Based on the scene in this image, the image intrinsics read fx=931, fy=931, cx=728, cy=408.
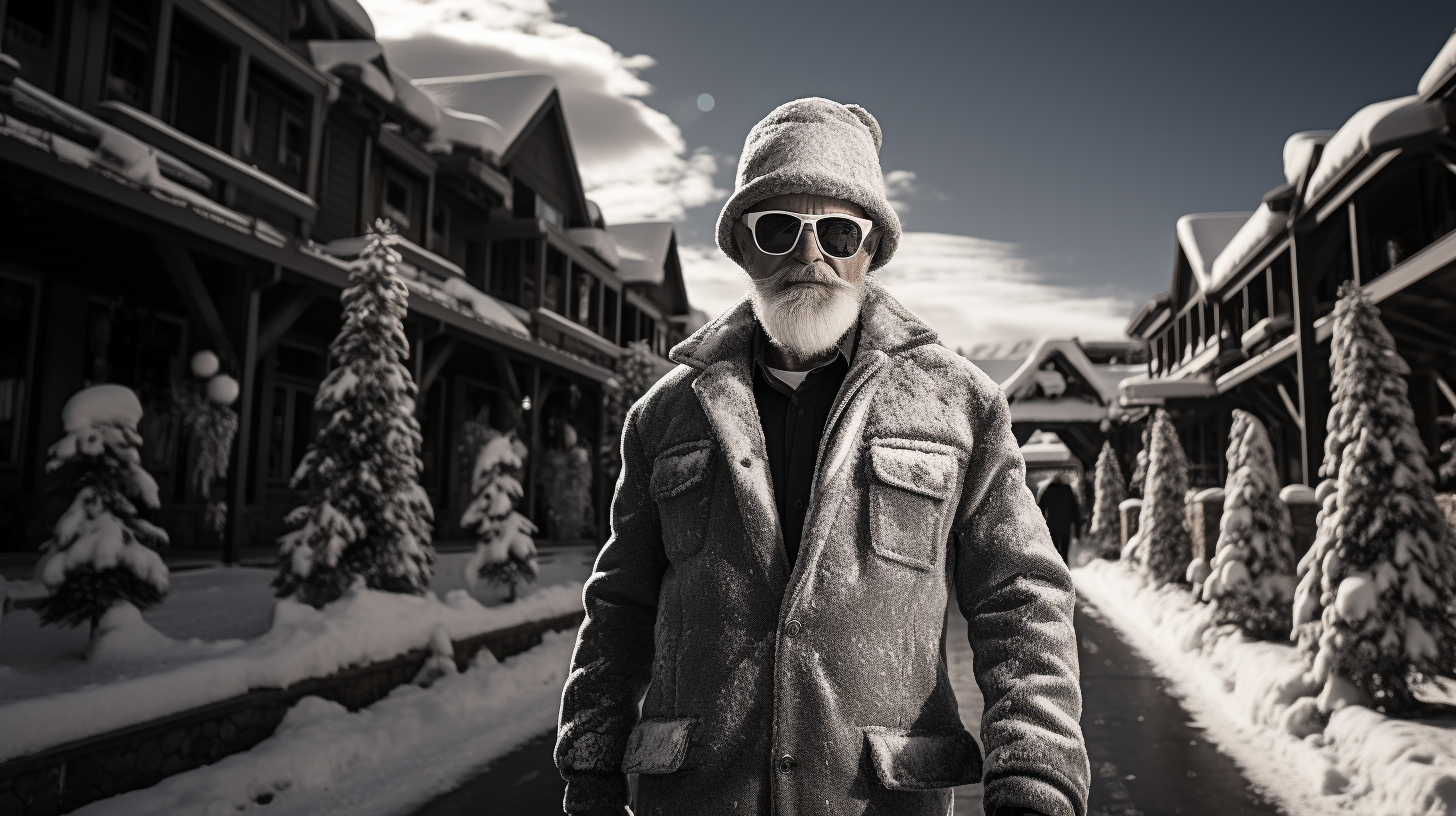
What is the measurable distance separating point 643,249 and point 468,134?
47.1ft

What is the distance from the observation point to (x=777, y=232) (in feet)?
7.82

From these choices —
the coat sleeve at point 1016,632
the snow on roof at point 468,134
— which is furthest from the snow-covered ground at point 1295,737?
the snow on roof at point 468,134

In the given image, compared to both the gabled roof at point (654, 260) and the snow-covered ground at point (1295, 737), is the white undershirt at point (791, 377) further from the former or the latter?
the gabled roof at point (654, 260)

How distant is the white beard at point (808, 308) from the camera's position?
2.31 m

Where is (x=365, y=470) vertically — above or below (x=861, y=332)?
below

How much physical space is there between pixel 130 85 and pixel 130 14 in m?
0.92

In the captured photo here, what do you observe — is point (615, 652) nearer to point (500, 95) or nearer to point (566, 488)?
point (566, 488)

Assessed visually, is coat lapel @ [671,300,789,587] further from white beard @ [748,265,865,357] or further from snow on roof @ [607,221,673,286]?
snow on roof @ [607,221,673,286]

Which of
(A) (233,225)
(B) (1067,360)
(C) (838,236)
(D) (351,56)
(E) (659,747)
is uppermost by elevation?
(D) (351,56)

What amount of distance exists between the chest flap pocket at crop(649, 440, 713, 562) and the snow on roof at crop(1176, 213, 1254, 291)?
24.1m

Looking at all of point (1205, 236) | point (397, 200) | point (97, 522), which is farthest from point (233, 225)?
point (1205, 236)

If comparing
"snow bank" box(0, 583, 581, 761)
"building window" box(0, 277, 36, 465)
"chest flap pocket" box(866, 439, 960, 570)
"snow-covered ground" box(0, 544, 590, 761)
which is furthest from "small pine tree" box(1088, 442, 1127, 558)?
"chest flap pocket" box(866, 439, 960, 570)

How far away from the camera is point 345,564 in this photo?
8.68 metres

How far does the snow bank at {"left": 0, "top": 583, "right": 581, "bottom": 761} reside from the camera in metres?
4.67
